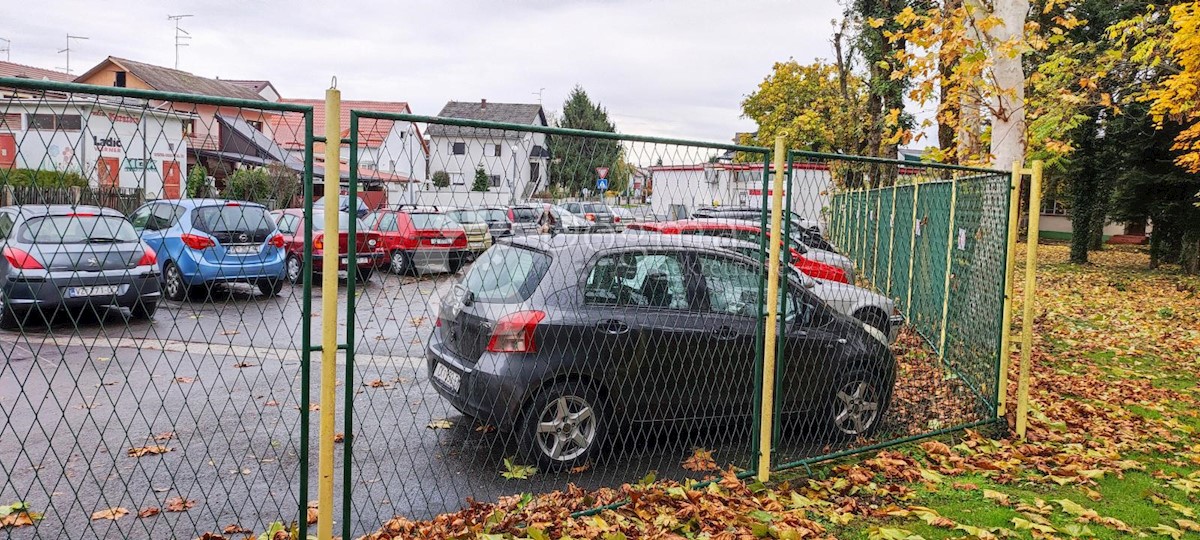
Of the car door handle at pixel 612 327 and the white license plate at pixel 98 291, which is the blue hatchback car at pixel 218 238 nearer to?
the white license plate at pixel 98 291

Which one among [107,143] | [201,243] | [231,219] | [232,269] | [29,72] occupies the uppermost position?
[29,72]

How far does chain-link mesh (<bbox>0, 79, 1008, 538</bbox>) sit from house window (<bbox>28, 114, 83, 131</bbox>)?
0.04 feet

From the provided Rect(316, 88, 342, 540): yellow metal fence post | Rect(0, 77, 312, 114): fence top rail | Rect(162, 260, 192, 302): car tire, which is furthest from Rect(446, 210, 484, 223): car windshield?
Rect(162, 260, 192, 302): car tire

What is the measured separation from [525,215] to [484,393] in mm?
1171

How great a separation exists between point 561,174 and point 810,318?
84.7 inches

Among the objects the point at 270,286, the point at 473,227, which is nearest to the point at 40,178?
the point at 270,286

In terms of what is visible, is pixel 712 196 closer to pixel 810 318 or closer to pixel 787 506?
pixel 810 318

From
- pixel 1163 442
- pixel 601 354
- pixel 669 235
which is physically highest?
pixel 669 235

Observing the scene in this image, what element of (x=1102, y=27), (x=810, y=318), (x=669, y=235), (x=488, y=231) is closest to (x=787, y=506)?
(x=810, y=318)

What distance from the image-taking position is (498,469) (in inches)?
199

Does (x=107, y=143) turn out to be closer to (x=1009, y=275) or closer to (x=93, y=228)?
(x=93, y=228)

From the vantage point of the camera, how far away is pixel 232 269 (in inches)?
150

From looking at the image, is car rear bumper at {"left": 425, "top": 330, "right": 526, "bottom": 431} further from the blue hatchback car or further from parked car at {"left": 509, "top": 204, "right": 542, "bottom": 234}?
the blue hatchback car

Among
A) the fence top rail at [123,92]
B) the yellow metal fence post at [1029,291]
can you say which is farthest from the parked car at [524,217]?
the yellow metal fence post at [1029,291]
